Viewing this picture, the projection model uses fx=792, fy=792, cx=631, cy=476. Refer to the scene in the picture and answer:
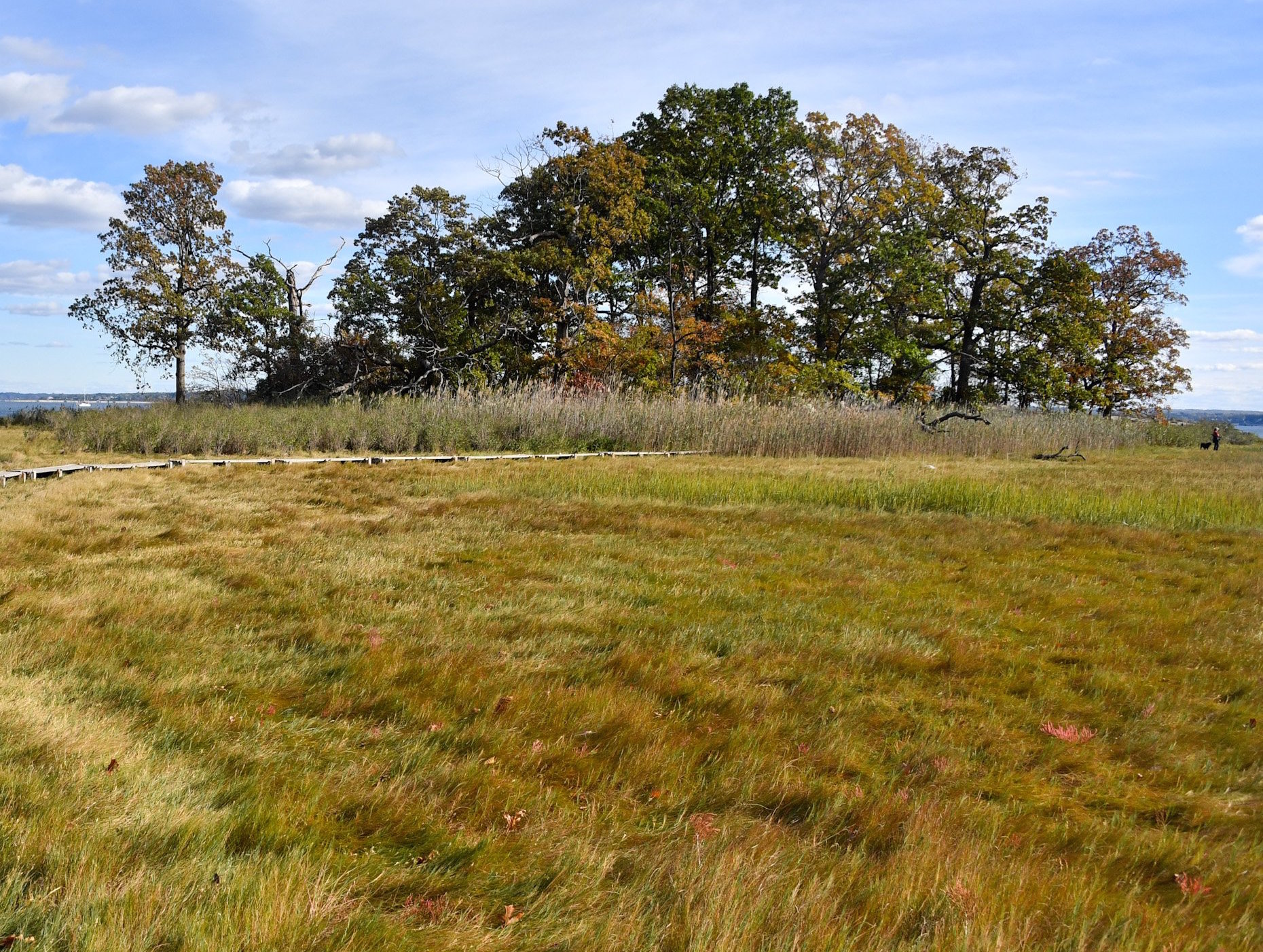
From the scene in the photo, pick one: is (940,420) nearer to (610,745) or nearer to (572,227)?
(572,227)

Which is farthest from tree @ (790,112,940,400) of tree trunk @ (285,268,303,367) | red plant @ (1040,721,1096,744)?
red plant @ (1040,721,1096,744)

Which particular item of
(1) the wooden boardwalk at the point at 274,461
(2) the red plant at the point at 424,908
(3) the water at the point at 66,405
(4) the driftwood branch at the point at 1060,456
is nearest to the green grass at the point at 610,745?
→ (2) the red plant at the point at 424,908

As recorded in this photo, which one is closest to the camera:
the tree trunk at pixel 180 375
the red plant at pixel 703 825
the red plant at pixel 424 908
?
the red plant at pixel 424 908

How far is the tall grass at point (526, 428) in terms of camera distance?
1463cm

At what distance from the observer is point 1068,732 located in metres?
3.38

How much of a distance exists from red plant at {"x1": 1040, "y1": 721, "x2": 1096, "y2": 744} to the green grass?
0.05 meters

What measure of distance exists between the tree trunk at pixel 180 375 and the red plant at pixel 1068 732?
2637 centimetres

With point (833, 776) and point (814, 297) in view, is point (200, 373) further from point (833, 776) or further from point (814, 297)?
point (833, 776)

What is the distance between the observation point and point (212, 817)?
2.18 m

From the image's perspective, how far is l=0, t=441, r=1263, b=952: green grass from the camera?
193cm

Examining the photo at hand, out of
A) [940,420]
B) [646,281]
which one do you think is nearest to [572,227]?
[646,281]

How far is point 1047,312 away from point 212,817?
3207 centimetres

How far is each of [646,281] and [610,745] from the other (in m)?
26.2

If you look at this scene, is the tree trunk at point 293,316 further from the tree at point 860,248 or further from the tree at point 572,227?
the tree at point 860,248
